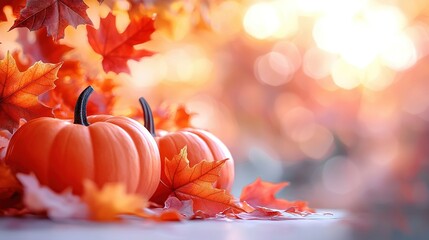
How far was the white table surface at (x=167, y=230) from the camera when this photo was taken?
24.8 inches

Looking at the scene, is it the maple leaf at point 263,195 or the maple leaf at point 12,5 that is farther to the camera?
the maple leaf at point 263,195

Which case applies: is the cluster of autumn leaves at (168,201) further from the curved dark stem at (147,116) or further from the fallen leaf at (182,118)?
the fallen leaf at (182,118)

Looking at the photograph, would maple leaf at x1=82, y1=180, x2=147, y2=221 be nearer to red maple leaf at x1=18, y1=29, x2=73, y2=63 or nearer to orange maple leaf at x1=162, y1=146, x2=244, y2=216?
orange maple leaf at x1=162, y1=146, x2=244, y2=216

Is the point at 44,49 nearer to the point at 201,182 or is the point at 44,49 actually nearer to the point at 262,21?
the point at 201,182

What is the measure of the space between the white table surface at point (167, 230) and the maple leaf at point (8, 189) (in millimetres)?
79

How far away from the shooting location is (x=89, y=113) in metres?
1.23

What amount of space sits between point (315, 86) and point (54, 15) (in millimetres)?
4158

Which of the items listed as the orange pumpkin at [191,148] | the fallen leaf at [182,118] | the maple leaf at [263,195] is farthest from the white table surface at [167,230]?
the fallen leaf at [182,118]

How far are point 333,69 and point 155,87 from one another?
1646 mm

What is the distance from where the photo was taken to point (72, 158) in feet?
2.75

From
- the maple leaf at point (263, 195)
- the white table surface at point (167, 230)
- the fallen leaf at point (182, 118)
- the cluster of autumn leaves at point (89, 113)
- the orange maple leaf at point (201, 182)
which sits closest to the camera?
the white table surface at point (167, 230)

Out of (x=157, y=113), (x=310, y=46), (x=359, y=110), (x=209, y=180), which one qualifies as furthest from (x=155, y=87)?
(x=209, y=180)

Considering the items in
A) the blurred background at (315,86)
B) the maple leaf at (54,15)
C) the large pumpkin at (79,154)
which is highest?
the blurred background at (315,86)

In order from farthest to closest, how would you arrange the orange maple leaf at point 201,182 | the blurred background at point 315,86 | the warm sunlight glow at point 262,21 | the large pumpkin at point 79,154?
the warm sunlight glow at point 262,21 < the blurred background at point 315,86 < the orange maple leaf at point 201,182 < the large pumpkin at point 79,154
